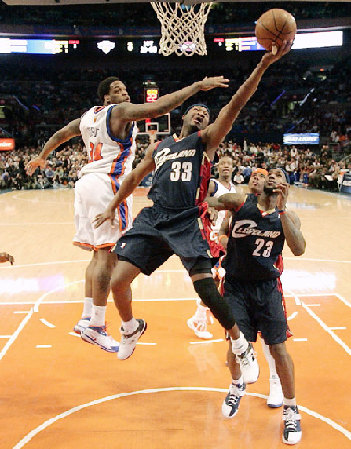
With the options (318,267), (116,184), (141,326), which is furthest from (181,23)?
(141,326)

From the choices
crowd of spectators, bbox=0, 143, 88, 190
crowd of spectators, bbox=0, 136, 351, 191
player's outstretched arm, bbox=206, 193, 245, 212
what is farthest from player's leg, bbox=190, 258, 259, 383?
crowd of spectators, bbox=0, 143, 88, 190

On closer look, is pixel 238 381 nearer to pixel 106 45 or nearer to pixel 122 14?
pixel 106 45

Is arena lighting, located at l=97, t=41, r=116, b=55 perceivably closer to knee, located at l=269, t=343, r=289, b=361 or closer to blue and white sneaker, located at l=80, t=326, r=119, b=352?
blue and white sneaker, located at l=80, t=326, r=119, b=352

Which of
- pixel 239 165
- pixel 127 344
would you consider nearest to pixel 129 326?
pixel 127 344

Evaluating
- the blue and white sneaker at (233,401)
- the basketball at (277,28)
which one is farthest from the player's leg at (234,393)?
the basketball at (277,28)

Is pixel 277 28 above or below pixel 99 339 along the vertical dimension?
above

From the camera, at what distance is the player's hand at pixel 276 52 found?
3.40 metres

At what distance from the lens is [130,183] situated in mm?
4098

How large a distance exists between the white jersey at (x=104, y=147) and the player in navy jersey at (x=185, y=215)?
2.01 feet

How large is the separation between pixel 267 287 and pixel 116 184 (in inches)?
66.6

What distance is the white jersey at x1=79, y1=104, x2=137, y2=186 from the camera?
4.57 metres

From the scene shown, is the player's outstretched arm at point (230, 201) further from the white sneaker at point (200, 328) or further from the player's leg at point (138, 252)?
the white sneaker at point (200, 328)

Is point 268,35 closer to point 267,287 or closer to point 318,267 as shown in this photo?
point 267,287

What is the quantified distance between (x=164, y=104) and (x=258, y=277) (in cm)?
139
